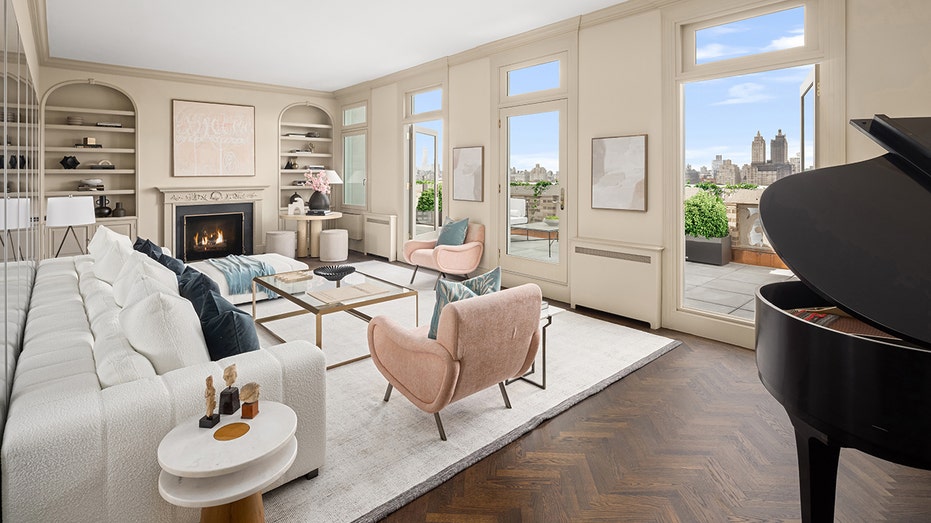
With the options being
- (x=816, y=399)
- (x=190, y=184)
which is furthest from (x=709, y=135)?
(x=190, y=184)

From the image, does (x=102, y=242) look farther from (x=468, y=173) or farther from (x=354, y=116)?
(x=354, y=116)

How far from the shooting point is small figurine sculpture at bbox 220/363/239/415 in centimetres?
171

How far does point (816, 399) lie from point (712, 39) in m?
3.59

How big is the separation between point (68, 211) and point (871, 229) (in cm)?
594

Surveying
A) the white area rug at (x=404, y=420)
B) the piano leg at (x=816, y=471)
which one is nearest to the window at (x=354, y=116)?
the white area rug at (x=404, y=420)

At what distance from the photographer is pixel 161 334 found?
1.93m

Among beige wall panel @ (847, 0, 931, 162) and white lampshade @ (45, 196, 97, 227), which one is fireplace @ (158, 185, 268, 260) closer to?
white lampshade @ (45, 196, 97, 227)

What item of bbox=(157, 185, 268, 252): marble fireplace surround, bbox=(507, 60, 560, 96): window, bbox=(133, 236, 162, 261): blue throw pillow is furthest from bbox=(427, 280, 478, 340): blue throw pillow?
bbox=(157, 185, 268, 252): marble fireplace surround

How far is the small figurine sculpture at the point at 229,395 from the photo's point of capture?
1.71m

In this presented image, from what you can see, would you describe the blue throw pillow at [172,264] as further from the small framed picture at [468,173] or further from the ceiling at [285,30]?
the small framed picture at [468,173]

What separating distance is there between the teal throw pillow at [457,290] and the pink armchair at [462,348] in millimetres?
106

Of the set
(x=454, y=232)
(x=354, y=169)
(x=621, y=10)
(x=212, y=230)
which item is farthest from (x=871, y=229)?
(x=212, y=230)

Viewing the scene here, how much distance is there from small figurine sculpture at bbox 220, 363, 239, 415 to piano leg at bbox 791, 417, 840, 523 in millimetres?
1875

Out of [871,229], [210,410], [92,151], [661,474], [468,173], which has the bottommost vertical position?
[661,474]
